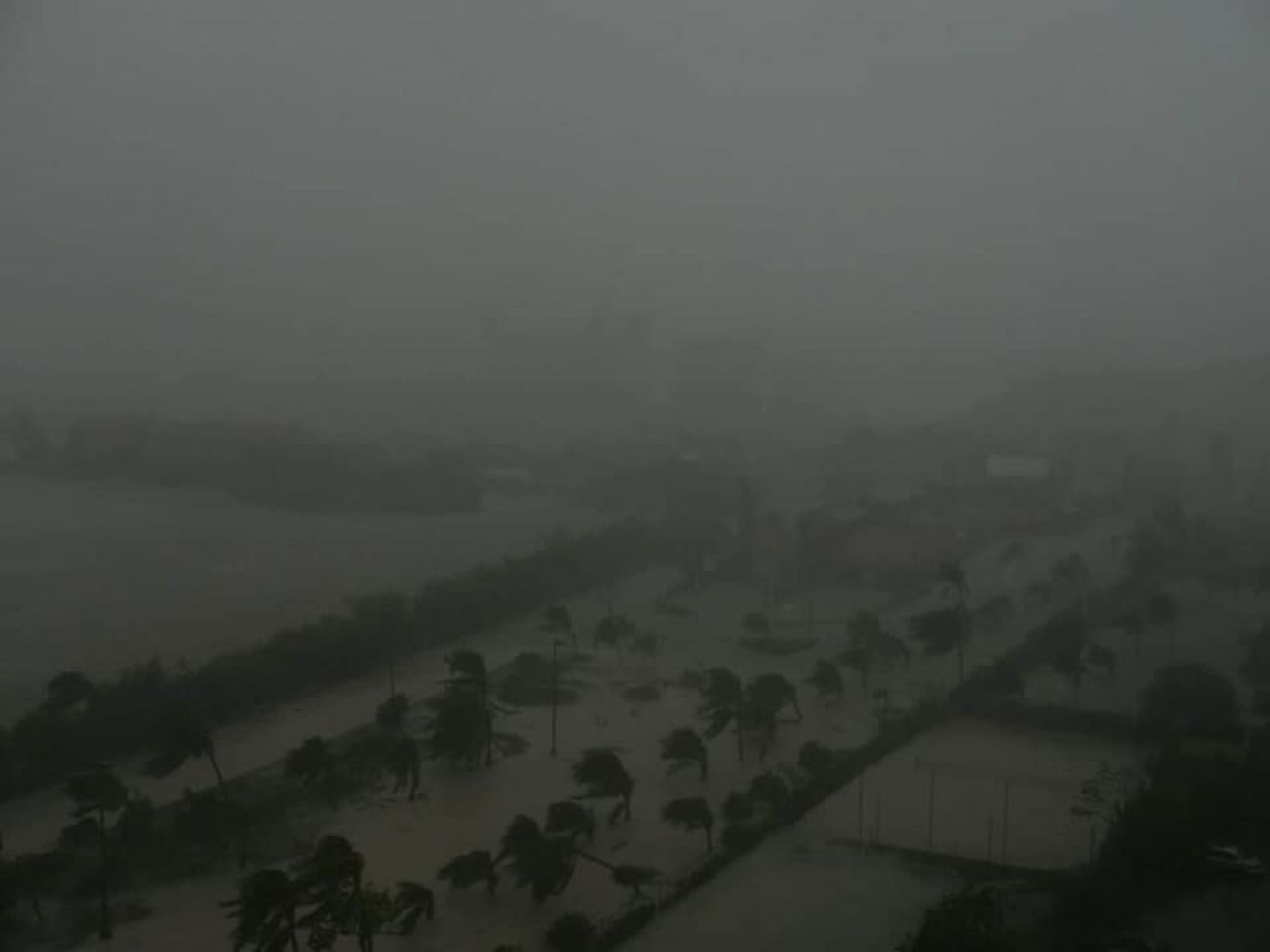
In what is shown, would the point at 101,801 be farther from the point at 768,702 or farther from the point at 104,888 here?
the point at 768,702

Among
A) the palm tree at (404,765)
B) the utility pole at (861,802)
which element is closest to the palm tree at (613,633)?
the palm tree at (404,765)

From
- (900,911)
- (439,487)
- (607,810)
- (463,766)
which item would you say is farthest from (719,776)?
(439,487)

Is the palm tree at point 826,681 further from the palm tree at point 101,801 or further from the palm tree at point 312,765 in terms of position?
the palm tree at point 101,801

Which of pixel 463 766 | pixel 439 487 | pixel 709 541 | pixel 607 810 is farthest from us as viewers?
pixel 439 487

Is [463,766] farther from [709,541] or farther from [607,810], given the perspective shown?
[709,541]

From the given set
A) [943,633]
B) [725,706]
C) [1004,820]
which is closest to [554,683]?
[725,706]

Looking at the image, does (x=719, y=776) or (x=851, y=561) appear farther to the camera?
(x=851, y=561)

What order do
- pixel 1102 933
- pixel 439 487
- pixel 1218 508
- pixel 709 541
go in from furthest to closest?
pixel 439 487, pixel 1218 508, pixel 709 541, pixel 1102 933
